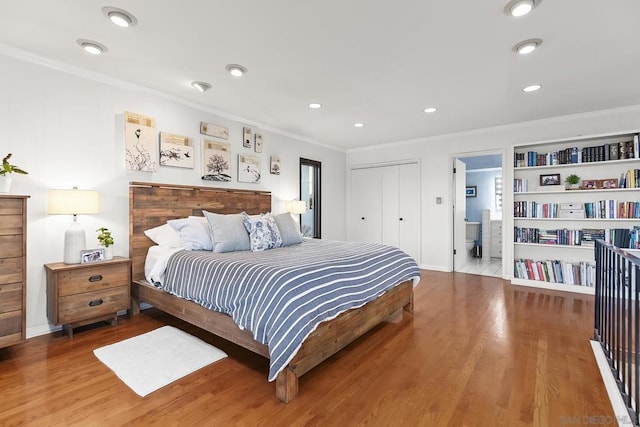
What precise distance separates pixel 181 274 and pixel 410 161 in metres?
4.42

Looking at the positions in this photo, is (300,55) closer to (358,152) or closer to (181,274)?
(181,274)

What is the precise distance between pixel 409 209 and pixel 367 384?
13.8 ft

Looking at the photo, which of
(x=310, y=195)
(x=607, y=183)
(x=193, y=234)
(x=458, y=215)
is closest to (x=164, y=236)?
(x=193, y=234)

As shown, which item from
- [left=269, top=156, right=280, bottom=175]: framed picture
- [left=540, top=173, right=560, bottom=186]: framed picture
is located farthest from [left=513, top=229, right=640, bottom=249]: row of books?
[left=269, top=156, right=280, bottom=175]: framed picture

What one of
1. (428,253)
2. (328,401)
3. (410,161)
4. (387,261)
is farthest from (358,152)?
(328,401)

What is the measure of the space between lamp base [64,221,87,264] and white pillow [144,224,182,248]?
23.8 inches

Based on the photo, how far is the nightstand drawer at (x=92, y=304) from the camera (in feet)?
8.44

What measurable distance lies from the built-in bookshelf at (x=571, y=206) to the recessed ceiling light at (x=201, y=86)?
4295 millimetres

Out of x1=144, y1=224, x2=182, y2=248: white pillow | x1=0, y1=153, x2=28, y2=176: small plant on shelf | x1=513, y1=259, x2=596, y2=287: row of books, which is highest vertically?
x1=0, y1=153, x2=28, y2=176: small plant on shelf

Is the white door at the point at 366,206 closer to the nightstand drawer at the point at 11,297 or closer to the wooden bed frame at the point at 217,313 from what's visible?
the wooden bed frame at the point at 217,313

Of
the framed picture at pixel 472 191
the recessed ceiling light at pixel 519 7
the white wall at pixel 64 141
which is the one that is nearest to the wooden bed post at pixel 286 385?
the white wall at pixel 64 141

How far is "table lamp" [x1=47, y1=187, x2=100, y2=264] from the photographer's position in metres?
2.53

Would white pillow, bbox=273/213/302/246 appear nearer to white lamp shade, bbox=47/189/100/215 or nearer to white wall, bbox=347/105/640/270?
white lamp shade, bbox=47/189/100/215

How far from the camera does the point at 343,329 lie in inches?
88.0
